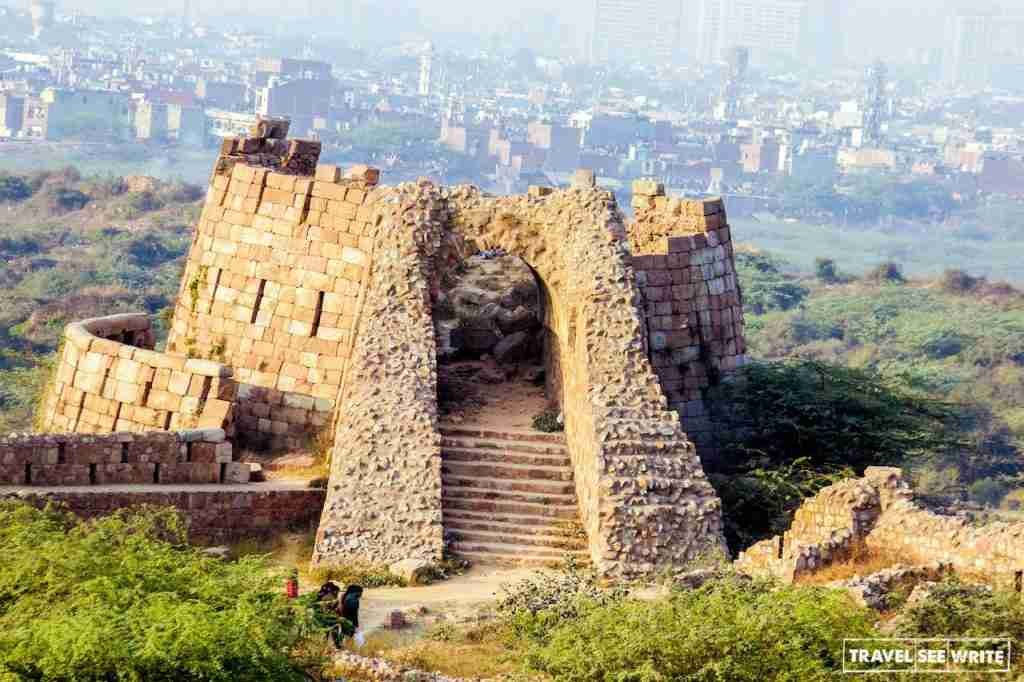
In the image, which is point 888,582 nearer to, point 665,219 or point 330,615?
point 330,615

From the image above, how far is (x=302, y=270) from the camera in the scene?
31.2 meters

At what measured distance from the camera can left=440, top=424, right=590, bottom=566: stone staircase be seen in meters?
26.0

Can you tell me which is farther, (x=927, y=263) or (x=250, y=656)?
(x=927, y=263)

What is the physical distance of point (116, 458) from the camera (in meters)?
26.6

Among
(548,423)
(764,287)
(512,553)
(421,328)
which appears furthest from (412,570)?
(764,287)

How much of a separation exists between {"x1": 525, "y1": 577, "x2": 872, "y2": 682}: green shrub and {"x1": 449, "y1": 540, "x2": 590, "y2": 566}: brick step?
498cm

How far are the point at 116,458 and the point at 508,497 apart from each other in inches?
158

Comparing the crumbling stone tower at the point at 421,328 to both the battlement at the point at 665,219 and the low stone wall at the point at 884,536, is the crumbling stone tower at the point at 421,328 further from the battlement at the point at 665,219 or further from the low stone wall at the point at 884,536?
the low stone wall at the point at 884,536

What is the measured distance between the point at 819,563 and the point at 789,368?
28.0ft

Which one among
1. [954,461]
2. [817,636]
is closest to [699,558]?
[817,636]

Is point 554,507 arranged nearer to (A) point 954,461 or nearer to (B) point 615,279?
(B) point 615,279

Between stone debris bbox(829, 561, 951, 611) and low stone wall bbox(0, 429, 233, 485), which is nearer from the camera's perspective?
stone debris bbox(829, 561, 951, 611)

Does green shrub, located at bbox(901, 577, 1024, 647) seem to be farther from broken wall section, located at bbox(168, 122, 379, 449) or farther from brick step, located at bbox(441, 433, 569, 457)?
broken wall section, located at bbox(168, 122, 379, 449)

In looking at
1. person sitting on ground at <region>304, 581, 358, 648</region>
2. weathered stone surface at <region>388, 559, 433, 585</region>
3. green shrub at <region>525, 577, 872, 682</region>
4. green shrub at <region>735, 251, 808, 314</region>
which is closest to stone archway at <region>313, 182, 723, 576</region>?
weathered stone surface at <region>388, 559, 433, 585</region>
